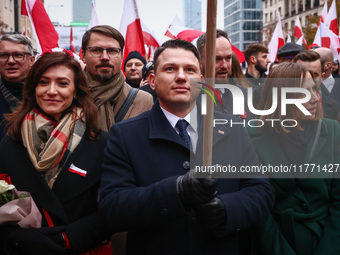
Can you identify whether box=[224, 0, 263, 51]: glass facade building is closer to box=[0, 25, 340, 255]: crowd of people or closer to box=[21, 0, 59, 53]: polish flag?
box=[21, 0, 59, 53]: polish flag

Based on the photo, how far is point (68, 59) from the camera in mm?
3027

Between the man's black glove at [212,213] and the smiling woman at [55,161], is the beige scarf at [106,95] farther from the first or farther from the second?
the man's black glove at [212,213]

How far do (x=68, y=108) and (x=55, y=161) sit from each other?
0.42 metres

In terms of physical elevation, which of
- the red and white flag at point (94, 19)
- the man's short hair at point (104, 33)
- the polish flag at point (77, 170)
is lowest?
the polish flag at point (77, 170)

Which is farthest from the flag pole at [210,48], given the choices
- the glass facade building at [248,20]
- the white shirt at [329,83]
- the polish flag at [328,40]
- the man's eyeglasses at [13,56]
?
the glass facade building at [248,20]

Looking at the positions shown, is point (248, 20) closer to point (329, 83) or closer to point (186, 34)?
point (186, 34)

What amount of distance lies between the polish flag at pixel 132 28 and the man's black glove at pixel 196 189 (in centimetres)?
430

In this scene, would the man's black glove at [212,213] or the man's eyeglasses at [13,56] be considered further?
Answer: the man's eyeglasses at [13,56]

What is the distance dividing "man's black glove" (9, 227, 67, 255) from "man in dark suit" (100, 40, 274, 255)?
38 centimetres

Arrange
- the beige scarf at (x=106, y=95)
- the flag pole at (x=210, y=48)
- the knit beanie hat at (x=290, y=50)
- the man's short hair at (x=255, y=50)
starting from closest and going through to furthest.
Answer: the flag pole at (x=210, y=48), the beige scarf at (x=106, y=95), the knit beanie hat at (x=290, y=50), the man's short hair at (x=255, y=50)

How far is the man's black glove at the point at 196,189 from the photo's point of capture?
6.63ft

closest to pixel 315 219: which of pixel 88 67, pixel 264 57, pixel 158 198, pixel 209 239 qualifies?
pixel 209 239

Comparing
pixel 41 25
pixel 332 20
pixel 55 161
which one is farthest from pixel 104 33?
pixel 332 20

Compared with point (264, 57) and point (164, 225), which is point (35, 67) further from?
point (264, 57)
